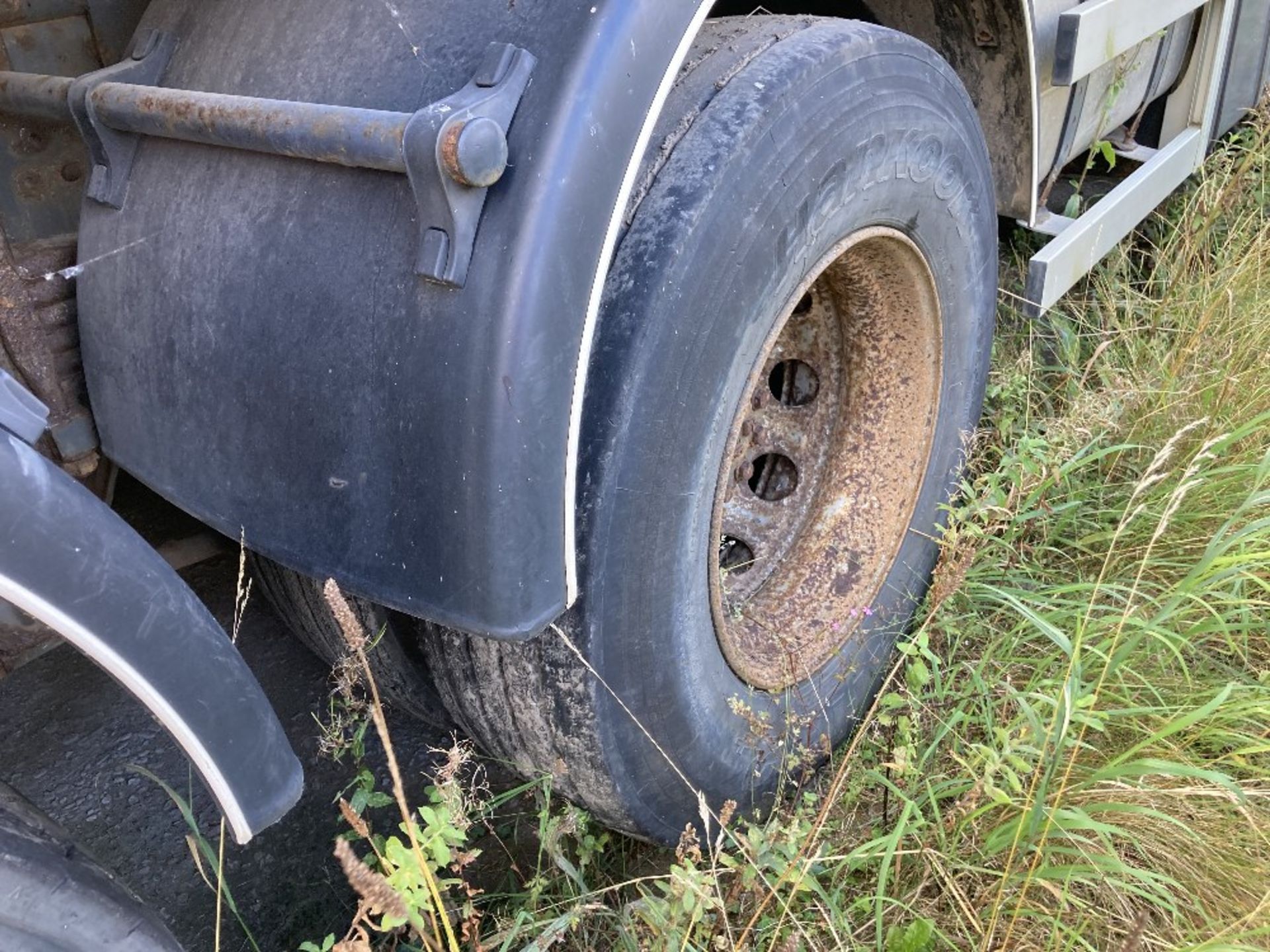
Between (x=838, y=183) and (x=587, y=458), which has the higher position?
(x=838, y=183)

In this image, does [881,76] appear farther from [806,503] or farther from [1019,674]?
[1019,674]

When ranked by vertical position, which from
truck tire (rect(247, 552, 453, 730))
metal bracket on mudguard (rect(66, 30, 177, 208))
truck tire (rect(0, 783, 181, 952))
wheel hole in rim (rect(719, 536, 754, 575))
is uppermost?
metal bracket on mudguard (rect(66, 30, 177, 208))

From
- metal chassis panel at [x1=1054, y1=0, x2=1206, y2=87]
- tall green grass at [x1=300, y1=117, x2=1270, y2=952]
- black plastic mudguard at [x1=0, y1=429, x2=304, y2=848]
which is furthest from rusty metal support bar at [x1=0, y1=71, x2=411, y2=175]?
metal chassis panel at [x1=1054, y1=0, x2=1206, y2=87]

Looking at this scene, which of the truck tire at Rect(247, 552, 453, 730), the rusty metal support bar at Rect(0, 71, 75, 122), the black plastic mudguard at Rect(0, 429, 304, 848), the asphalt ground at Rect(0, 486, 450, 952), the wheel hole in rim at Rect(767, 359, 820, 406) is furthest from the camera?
the wheel hole in rim at Rect(767, 359, 820, 406)

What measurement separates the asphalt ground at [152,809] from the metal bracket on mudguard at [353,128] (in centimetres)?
68

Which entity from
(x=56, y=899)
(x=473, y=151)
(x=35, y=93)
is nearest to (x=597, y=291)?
(x=473, y=151)

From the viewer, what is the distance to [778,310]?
1361mm

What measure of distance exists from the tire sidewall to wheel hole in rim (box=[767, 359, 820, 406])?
10.5 inches

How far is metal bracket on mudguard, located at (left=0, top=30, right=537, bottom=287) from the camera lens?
94cm

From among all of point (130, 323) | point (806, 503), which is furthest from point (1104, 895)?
point (130, 323)

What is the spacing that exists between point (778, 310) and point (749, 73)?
276mm

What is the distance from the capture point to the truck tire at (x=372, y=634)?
1.41 m

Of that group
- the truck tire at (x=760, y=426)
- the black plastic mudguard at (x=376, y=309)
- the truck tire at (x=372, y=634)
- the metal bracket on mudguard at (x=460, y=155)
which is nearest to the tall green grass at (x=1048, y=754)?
the truck tire at (x=760, y=426)

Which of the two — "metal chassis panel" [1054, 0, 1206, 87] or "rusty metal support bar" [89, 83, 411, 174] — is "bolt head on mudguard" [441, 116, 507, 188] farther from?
"metal chassis panel" [1054, 0, 1206, 87]
